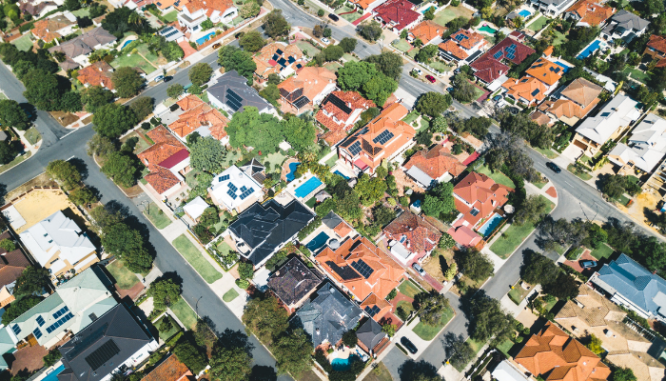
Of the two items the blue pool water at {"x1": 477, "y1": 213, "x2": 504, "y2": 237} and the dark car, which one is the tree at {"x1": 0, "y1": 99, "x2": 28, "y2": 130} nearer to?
the dark car

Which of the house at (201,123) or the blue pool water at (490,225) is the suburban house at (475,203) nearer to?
the blue pool water at (490,225)

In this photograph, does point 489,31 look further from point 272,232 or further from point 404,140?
point 272,232

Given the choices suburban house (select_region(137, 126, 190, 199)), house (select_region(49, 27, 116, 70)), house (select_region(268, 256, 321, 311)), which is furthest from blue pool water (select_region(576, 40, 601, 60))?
house (select_region(49, 27, 116, 70))

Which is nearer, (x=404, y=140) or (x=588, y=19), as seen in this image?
(x=404, y=140)

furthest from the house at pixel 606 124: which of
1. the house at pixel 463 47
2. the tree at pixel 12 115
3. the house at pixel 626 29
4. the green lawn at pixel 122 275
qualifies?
the tree at pixel 12 115

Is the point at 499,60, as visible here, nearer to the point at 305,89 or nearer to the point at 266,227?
the point at 305,89

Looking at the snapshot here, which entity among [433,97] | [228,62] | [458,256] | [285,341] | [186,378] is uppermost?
[228,62]

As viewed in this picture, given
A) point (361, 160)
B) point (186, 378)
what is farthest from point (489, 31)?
point (186, 378)
